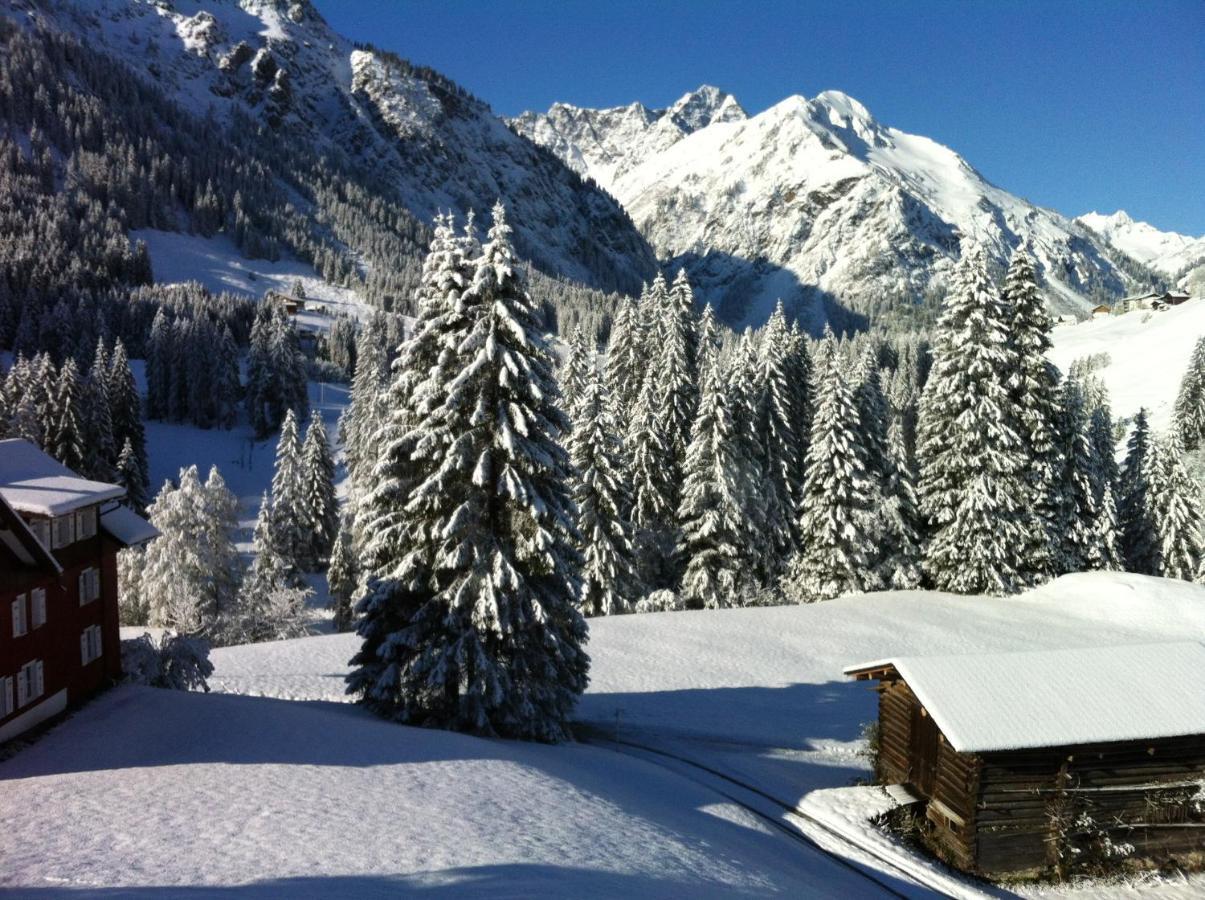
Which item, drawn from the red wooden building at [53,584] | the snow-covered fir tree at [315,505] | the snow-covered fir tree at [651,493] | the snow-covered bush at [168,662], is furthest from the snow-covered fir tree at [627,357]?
the red wooden building at [53,584]

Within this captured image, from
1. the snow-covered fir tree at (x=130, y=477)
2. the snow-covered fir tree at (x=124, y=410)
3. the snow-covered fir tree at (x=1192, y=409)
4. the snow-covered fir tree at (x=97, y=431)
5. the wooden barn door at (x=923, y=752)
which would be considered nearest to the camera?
the wooden barn door at (x=923, y=752)

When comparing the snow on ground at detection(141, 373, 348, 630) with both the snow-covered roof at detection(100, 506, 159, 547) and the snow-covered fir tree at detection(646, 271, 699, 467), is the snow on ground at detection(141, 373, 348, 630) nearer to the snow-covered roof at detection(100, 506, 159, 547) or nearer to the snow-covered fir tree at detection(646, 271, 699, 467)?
the snow-covered fir tree at detection(646, 271, 699, 467)

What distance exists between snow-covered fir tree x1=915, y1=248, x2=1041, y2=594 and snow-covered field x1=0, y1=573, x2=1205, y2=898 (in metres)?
7.84

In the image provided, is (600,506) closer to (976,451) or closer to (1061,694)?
(976,451)

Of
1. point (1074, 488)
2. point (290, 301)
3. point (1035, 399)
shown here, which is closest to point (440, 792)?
point (1035, 399)

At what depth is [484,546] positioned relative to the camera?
Answer: 832 inches

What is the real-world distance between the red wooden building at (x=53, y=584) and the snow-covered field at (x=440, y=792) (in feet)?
3.47

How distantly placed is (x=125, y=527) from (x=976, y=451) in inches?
1386

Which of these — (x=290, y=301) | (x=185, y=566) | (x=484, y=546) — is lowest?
(x=185, y=566)

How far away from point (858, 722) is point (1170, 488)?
4154 cm

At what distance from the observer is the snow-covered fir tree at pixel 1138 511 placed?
184ft

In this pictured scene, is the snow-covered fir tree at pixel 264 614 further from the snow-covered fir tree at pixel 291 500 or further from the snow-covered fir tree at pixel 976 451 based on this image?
the snow-covered fir tree at pixel 976 451

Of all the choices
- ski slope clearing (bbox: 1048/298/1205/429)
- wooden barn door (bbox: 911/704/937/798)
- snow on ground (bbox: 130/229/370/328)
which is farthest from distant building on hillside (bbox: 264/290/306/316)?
wooden barn door (bbox: 911/704/937/798)

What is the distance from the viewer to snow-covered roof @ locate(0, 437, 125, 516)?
729 inches
